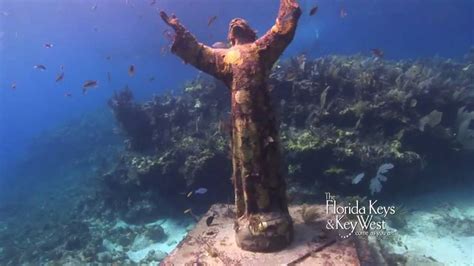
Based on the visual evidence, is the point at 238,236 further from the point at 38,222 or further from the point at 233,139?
the point at 38,222

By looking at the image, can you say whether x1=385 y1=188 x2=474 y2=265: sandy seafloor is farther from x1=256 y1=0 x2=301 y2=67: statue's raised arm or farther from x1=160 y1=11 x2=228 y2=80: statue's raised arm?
x1=160 y1=11 x2=228 y2=80: statue's raised arm

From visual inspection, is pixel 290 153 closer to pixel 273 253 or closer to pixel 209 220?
pixel 209 220

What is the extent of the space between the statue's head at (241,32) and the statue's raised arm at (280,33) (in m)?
0.32

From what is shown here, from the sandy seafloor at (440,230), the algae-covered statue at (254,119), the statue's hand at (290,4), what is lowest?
the sandy seafloor at (440,230)

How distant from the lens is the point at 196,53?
5.18m

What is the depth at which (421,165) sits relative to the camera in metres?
9.21

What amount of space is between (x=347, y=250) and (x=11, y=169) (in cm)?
3216

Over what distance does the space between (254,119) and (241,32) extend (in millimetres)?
1336

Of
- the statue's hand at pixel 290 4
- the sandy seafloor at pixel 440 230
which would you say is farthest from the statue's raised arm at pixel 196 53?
Result: the sandy seafloor at pixel 440 230

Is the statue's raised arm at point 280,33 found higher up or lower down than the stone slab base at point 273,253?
higher up

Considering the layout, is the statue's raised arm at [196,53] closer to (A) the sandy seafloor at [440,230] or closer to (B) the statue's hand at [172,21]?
(B) the statue's hand at [172,21]

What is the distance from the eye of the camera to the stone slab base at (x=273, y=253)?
4961mm

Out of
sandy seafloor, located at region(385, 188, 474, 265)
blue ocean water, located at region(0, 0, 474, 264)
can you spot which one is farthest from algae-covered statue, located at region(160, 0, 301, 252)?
blue ocean water, located at region(0, 0, 474, 264)

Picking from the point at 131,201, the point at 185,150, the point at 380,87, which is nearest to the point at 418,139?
the point at 380,87
